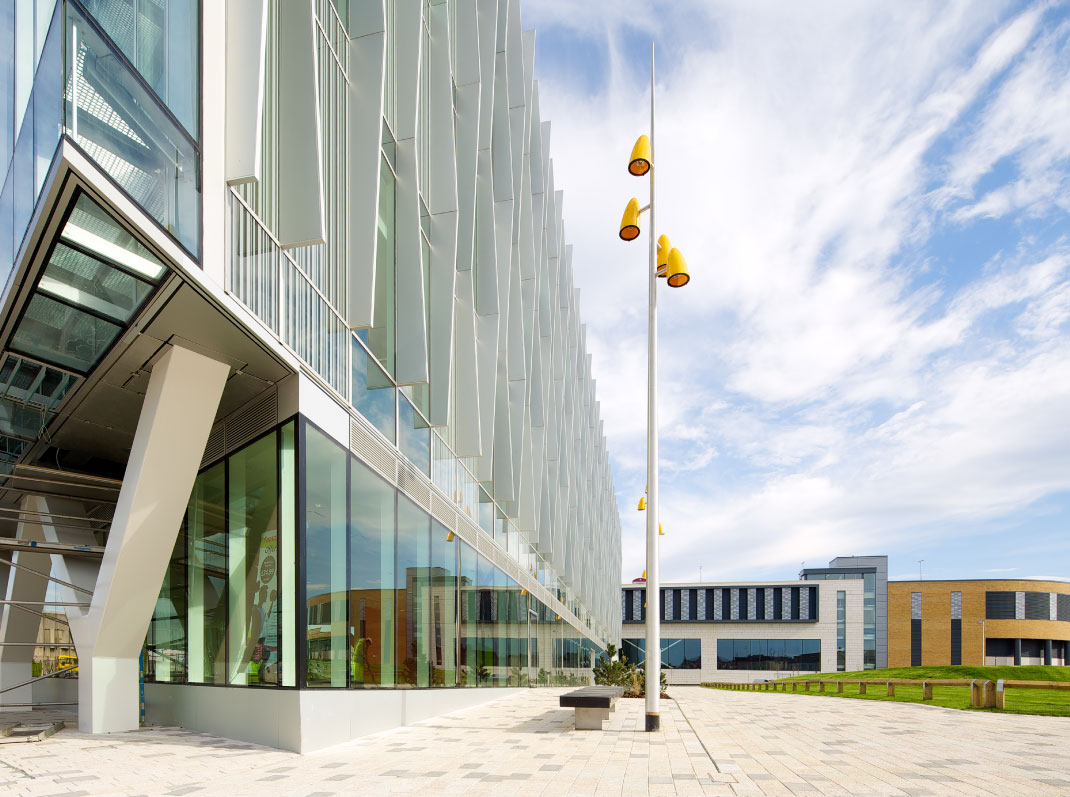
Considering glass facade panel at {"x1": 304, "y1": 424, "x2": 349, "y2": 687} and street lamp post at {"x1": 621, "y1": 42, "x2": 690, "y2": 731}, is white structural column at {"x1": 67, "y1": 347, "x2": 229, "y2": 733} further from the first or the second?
street lamp post at {"x1": 621, "y1": 42, "x2": 690, "y2": 731}

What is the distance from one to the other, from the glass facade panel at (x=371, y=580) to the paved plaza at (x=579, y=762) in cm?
124

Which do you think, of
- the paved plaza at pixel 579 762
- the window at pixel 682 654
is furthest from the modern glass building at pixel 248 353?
the window at pixel 682 654

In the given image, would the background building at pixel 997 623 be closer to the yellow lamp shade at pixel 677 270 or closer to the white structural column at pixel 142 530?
the yellow lamp shade at pixel 677 270

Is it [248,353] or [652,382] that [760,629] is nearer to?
[652,382]

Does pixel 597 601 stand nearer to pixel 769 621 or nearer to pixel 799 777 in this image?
pixel 769 621

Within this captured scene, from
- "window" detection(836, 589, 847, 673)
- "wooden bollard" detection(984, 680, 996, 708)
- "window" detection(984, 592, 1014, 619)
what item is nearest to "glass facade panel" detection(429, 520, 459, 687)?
"wooden bollard" detection(984, 680, 996, 708)

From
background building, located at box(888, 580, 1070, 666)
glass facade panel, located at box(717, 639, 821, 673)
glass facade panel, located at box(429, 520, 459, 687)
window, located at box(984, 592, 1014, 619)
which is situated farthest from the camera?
glass facade panel, located at box(717, 639, 821, 673)

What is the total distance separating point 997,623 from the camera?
78.9 m

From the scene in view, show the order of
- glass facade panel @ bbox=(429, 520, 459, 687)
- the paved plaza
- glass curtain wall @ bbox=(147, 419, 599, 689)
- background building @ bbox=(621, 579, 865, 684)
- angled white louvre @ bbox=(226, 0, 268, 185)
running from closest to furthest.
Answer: the paved plaza, angled white louvre @ bbox=(226, 0, 268, 185), glass curtain wall @ bbox=(147, 419, 599, 689), glass facade panel @ bbox=(429, 520, 459, 687), background building @ bbox=(621, 579, 865, 684)

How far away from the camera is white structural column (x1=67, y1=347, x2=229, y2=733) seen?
11.4 meters

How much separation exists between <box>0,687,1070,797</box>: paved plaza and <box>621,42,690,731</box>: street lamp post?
103 cm

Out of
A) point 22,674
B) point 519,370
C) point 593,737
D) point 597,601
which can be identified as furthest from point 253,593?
point 597,601

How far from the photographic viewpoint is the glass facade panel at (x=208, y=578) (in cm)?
1344

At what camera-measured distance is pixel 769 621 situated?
8944cm
